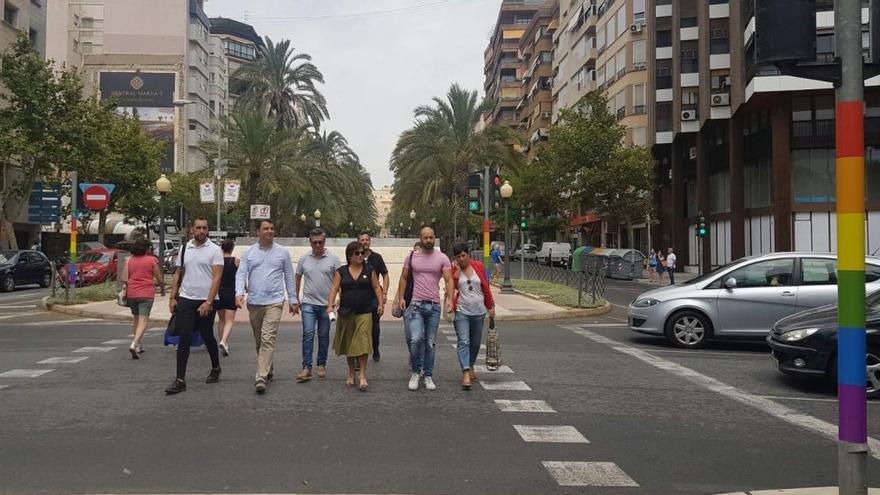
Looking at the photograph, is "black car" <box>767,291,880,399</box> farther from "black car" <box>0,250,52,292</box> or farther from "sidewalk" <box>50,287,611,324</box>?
"black car" <box>0,250,52,292</box>

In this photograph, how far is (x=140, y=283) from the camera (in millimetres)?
10109

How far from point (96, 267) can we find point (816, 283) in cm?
2509

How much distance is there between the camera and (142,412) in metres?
6.75

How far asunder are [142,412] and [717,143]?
40.8 m

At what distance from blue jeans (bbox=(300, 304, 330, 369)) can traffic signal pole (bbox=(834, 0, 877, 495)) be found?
18.0 feet

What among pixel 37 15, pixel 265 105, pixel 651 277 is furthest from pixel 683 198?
pixel 37 15

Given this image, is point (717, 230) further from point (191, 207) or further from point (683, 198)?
point (191, 207)

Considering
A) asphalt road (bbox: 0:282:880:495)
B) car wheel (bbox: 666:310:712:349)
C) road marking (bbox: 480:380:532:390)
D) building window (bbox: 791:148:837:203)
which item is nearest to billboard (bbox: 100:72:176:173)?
building window (bbox: 791:148:837:203)

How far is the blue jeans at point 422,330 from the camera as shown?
7836mm

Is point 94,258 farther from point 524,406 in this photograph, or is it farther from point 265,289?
point 524,406

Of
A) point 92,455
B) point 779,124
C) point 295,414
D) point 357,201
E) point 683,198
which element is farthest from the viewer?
point 357,201

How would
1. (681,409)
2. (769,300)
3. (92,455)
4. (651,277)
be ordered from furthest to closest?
(651,277) < (769,300) < (681,409) < (92,455)

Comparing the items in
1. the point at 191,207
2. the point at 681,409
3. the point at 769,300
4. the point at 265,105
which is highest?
the point at 265,105

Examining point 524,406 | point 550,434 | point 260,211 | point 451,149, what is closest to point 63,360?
point 524,406
